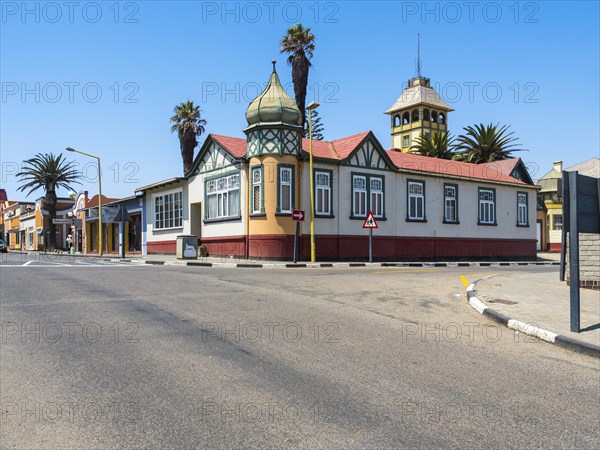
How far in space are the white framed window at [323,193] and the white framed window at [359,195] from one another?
1660 millimetres

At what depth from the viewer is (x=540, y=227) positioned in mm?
48469

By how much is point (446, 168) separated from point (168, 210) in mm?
19226

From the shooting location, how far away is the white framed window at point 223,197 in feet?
85.7

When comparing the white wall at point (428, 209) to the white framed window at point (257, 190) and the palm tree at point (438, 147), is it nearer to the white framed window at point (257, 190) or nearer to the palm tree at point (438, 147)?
the white framed window at point (257, 190)

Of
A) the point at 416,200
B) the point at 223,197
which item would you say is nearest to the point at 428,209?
the point at 416,200

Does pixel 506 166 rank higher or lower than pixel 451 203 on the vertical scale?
higher

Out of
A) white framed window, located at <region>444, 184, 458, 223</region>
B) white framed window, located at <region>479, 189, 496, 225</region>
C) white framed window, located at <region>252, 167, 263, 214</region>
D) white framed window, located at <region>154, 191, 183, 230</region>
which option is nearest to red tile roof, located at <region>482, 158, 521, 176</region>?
white framed window, located at <region>479, 189, 496, 225</region>

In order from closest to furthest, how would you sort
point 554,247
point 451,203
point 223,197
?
point 223,197, point 451,203, point 554,247

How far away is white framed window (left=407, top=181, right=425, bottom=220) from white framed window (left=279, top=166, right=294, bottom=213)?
8.59 m

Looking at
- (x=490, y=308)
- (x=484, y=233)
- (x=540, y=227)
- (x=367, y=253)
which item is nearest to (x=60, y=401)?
(x=490, y=308)

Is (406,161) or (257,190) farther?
(406,161)

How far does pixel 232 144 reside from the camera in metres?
27.5

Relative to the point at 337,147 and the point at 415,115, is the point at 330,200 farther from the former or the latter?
the point at 415,115

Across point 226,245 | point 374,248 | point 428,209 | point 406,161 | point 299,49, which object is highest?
point 299,49
